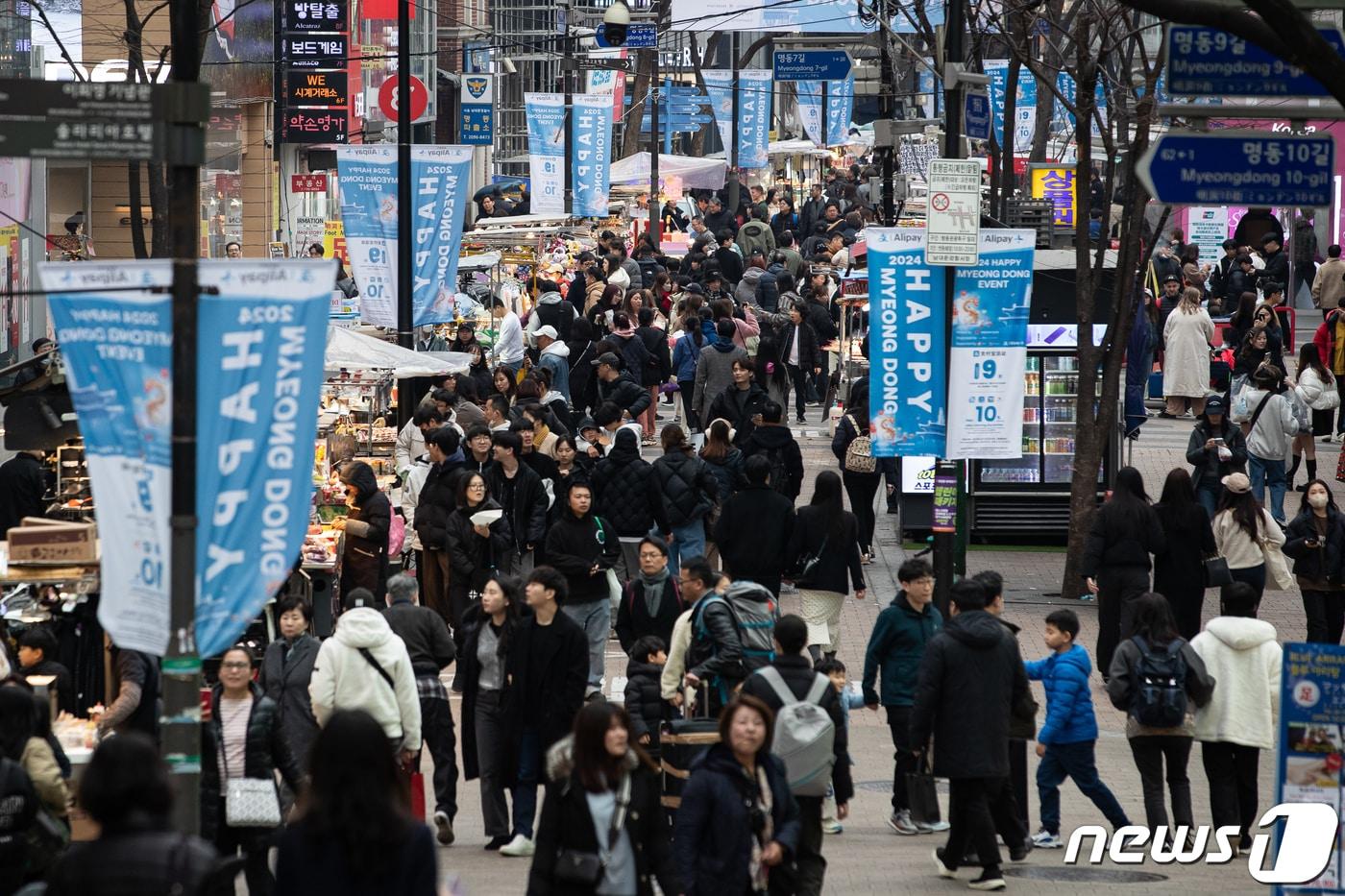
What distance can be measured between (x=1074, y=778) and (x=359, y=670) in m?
3.82

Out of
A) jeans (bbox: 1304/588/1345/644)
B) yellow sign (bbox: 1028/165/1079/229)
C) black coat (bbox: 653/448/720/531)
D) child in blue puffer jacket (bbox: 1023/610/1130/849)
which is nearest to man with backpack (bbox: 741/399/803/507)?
black coat (bbox: 653/448/720/531)

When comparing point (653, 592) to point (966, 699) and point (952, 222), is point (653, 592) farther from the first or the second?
point (966, 699)

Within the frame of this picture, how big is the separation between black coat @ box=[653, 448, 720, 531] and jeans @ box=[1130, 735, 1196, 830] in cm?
567

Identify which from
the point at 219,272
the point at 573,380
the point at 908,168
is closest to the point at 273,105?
the point at 908,168

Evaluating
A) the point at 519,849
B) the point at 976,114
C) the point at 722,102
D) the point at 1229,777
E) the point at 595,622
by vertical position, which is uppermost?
the point at 722,102

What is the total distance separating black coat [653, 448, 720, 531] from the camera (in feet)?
52.9

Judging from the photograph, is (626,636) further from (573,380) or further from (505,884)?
(573,380)

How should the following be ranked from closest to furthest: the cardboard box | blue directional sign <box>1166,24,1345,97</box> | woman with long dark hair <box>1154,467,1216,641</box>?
blue directional sign <box>1166,24,1345,97</box>, the cardboard box, woman with long dark hair <box>1154,467,1216,641</box>

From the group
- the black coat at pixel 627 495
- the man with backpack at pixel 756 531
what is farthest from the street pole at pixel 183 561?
the black coat at pixel 627 495

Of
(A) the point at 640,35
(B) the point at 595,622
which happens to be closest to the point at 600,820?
(B) the point at 595,622

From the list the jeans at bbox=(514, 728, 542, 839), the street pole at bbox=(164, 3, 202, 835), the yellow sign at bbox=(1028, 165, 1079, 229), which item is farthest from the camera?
the yellow sign at bbox=(1028, 165, 1079, 229)

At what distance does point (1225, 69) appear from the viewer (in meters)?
8.62

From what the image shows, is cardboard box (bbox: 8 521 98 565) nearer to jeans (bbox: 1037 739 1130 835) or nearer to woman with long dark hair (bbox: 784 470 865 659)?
woman with long dark hair (bbox: 784 470 865 659)

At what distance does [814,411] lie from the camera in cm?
3047
